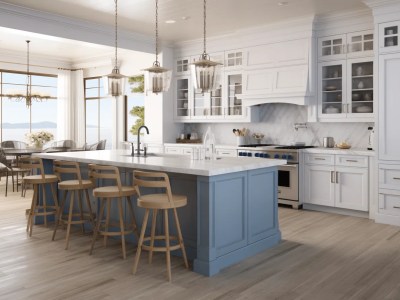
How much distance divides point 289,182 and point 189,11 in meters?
3.01

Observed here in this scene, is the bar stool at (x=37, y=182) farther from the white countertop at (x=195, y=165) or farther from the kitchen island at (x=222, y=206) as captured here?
the kitchen island at (x=222, y=206)

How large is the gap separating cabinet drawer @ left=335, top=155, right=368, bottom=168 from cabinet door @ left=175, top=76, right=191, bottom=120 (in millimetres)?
3405

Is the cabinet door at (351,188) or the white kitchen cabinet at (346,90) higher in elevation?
the white kitchen cabinet at (346,90)

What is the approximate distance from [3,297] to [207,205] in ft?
5.69

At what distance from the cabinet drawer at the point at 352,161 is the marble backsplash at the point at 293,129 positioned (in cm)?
68

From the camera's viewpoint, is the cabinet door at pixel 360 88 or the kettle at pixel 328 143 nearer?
the cabinet door at pixel 360 88

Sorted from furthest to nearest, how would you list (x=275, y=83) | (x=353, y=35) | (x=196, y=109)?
(x=196, y=109), (x=275, y=83), (x=353, y=35)

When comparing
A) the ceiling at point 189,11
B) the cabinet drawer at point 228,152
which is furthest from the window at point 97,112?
the cabinet drawer at point 228,152

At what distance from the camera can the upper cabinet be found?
606cm

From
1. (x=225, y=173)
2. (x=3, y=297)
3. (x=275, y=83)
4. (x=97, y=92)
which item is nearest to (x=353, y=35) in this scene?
(x=275, y=83)

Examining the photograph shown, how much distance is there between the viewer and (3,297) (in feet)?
10.2

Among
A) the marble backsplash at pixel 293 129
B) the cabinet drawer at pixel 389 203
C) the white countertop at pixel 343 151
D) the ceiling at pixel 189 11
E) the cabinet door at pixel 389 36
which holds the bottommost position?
the cabinet drawer at pixel 389 203

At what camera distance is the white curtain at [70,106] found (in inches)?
433

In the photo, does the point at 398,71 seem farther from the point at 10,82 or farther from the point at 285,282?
the point at 10,82
